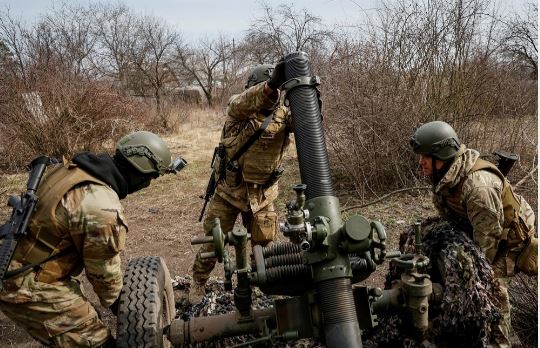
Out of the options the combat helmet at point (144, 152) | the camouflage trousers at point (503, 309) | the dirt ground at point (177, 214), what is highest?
the combat helmet at point (144, 152)

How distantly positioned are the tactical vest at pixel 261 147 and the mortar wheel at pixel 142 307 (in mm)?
1248

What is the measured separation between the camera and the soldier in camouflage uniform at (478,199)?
123 inches

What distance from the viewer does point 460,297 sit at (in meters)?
2.65

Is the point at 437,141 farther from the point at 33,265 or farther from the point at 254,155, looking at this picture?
the point at 33,265

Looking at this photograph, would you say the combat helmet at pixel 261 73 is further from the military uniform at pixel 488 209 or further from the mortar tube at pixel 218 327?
the mortar tube at pixel 218 327

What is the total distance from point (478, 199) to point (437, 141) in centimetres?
52

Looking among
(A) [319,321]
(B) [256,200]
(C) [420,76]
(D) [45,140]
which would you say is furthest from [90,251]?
(D) [45,140]

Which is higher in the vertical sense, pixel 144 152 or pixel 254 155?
pixel 144 152

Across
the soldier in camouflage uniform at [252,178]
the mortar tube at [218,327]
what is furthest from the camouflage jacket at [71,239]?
the soldier in camouflage uniform at [252,178]

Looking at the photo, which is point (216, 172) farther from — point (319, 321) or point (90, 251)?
point (319, 321)

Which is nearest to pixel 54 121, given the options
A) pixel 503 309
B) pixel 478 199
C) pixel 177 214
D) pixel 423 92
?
pixel 177 214

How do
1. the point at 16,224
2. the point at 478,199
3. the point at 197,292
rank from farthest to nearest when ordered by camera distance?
the point at 197,292, the point at 478,199, the point at 16,224

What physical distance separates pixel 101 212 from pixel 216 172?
1921mm

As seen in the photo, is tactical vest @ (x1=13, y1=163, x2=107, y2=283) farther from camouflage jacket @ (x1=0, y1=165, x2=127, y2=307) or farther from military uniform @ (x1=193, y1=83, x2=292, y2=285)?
military uniform @ (x1=193, y1=83, x2=292, y2=285)
